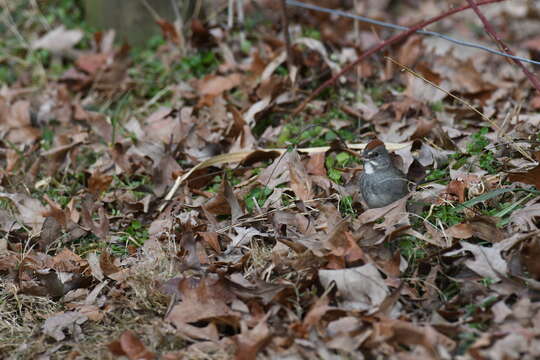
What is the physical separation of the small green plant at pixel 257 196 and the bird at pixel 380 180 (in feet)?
2.12

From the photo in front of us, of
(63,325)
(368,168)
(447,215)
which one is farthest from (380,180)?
(63,325)

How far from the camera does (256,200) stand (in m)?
4.23

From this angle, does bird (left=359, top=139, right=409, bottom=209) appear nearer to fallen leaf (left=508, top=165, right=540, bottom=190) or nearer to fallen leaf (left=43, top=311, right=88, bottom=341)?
fallen leaf (left=508, top=165, right=540, bottom=190)

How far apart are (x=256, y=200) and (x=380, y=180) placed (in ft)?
2.78

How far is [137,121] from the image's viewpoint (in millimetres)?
5562

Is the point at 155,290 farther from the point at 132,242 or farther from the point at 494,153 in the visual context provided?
the point at 494,153

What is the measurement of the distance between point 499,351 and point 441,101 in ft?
9.67

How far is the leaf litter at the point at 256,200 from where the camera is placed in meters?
3.04

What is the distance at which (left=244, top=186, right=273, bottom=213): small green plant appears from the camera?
13.8 feet

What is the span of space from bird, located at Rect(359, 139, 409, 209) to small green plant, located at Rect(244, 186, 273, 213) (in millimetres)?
645

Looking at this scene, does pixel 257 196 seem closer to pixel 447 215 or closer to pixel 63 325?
pixel 447 215

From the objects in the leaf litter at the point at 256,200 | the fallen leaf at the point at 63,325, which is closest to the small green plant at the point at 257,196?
the leaf litter at the point at 256,200

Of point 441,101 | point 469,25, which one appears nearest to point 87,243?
point 441,101

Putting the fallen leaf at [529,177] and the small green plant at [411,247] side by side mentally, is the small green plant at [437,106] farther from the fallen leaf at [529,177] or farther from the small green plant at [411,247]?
the small green plant at [411,247]
